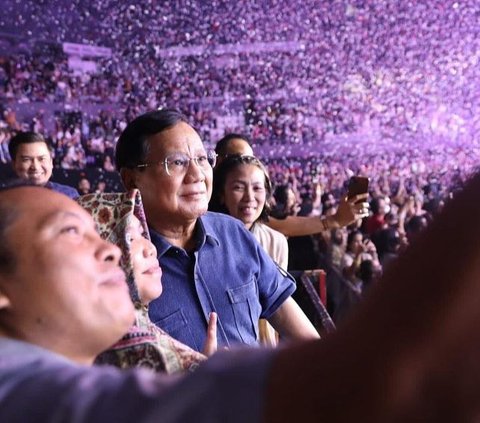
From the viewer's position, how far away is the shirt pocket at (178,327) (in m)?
1.50

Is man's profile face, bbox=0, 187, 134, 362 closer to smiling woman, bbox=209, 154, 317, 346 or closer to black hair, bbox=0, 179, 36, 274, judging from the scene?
black hair, bbox=0, 179, 36, 274

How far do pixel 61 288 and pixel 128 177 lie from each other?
1.04m

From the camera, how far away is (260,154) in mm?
6969

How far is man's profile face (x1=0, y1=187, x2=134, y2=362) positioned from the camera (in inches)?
28.6

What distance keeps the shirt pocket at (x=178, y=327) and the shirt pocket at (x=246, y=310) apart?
0.12 m

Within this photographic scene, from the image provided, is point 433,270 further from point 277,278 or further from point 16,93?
point 16,93

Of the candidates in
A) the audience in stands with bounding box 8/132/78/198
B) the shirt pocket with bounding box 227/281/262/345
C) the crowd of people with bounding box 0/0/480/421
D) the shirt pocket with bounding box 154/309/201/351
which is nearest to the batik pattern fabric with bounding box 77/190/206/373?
the crowd of people with bounding box 0/0/480/421

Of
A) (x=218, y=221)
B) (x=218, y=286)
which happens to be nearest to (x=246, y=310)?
(x=218, y=286)

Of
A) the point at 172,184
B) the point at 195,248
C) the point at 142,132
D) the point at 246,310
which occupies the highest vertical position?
the point at 142,132

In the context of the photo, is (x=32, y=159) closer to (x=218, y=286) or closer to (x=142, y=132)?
(x=142, y=132)

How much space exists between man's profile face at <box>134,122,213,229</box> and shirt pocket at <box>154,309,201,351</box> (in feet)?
0.79

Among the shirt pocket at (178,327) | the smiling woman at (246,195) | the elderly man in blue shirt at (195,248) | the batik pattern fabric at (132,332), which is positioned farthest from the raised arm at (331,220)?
the batik pattern fabric at (132,332)

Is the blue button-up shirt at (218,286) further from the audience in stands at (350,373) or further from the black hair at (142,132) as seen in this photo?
the audience in stands at (350,373)

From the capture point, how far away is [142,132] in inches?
67.5
